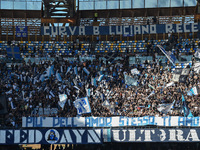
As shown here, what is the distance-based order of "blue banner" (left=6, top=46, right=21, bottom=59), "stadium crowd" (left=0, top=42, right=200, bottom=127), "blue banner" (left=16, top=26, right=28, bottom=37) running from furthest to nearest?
1. "blue banner" (left=16, top=26, right=28, bottom=37)
2. "blue banner" (left=6, top=46, right=21, bottom=59)
3. "stadium crowd" (left=0, top=42, right=200, bottom=127)

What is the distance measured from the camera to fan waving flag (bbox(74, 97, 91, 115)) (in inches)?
1383

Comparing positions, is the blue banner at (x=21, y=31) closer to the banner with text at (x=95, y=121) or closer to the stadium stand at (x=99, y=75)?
the stadium stand at (x=99, y=75)

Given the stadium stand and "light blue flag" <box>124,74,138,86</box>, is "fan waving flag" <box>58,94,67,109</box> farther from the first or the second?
"light blue flag" <box>124,74,138,86</box>

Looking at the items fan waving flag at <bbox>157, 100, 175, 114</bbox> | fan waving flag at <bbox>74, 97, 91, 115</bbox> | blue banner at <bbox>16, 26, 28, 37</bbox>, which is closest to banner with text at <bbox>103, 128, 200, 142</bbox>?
fan waving flag at <bbox>157, 100, 175, 114</bbox>

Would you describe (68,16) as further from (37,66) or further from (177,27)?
(177,27)

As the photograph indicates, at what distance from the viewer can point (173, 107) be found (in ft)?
117

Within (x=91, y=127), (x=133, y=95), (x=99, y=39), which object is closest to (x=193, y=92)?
(x=133, y=95)

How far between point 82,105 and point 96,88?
399 cm

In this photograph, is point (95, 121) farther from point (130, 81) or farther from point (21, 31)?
point (21, 31)

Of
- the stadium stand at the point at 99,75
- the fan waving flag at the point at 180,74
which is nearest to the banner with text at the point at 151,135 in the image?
the stadium stand at the point at 99,75

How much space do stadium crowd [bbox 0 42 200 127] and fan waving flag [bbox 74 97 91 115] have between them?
2.73 feet

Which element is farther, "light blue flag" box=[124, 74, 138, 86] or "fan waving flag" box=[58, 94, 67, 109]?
"light blue flag" box=[124, 74, 138, 86]

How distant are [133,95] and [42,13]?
709 inches

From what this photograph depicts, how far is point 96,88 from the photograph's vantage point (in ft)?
128
